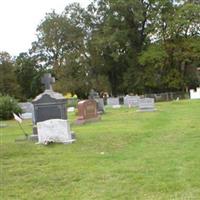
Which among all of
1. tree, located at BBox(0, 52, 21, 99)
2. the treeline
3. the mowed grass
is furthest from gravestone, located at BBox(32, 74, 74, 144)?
tree, located at BBox(0, 52, 21, 99)

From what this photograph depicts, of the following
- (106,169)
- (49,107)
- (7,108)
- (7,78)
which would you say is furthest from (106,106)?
(7,78)

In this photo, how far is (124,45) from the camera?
54.8 m

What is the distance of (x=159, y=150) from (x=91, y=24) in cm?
4851

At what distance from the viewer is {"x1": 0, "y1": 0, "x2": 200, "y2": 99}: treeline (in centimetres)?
5172

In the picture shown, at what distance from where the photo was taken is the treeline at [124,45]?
51719mm

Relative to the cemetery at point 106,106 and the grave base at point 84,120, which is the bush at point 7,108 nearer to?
the cemetery at point 106,106

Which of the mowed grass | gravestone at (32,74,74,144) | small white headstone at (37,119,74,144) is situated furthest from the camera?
gravestone at (32,74,74,144)

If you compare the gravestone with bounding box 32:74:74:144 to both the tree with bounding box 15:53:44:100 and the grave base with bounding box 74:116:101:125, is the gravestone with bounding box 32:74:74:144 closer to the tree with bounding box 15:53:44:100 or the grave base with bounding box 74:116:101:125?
the grave base with bounding box 74:116:101:125

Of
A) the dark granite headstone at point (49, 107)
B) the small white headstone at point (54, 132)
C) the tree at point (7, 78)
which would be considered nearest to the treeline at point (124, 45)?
the tree at point (7, 78)

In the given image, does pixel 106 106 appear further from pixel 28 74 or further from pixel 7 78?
pixel 28 74

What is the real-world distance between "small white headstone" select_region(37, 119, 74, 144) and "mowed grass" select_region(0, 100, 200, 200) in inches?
11.2

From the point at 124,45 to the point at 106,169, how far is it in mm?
47332

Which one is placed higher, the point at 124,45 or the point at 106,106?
the point at 124,45

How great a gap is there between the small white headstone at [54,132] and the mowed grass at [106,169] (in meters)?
0.28
